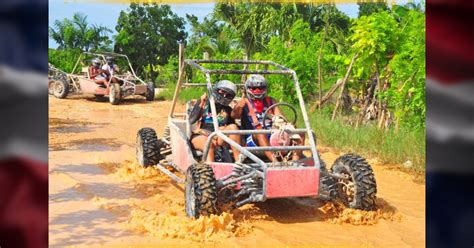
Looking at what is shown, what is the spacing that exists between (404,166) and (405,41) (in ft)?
7.31

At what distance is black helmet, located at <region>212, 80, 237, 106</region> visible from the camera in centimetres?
485

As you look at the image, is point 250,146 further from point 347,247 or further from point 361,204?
point 347,247

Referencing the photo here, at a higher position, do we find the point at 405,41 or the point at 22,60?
the point at 405,41

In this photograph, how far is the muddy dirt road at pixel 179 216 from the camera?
13.2 feet

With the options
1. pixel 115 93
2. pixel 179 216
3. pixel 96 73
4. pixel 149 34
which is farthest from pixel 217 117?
pixel 149 34

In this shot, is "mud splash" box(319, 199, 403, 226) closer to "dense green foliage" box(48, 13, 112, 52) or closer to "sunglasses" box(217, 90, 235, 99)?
"sunglasses" box(217, 90, 235, 99)

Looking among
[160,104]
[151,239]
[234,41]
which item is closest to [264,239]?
[151,239]

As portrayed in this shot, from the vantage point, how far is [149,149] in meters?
6.08

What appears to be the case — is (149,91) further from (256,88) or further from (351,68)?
(256,88)

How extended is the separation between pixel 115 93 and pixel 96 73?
853 millimetres

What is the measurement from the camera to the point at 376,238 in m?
4.13

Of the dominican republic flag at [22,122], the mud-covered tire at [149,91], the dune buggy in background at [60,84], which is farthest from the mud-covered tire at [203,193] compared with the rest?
the dune buggy in background at [60,84]

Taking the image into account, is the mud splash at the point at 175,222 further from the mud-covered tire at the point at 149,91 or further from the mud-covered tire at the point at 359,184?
the mud-covered tire at the point at 149,91

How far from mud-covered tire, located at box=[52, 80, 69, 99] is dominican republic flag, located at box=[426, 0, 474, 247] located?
13752mm
